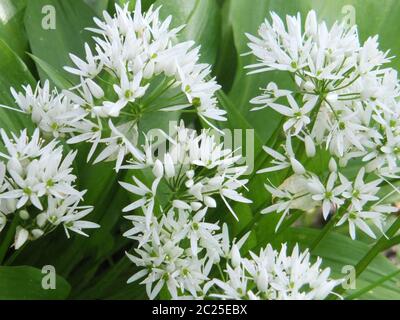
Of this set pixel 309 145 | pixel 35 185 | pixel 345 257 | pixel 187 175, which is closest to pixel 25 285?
pixel 35 185

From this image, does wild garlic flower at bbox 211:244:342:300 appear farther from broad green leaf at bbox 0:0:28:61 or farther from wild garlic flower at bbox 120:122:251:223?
broad green leaf at bbox 0:0:28:61

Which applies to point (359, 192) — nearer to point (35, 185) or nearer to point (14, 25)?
point (35, 185)

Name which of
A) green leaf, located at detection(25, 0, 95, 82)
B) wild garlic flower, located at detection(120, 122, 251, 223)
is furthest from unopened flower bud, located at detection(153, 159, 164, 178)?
green leaf, located at detection(25, 0, 95, 82)

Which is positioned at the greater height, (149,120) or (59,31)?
(59,31)

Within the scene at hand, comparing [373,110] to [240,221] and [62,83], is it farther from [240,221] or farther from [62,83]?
[62,83]

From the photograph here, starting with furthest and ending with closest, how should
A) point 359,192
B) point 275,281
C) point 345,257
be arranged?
point 345,257 → point 359,192 → point 275,281

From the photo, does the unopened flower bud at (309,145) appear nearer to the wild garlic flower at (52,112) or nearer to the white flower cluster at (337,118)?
the white flower cluster at (337,118)

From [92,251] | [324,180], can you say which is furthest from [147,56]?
[92,251]
